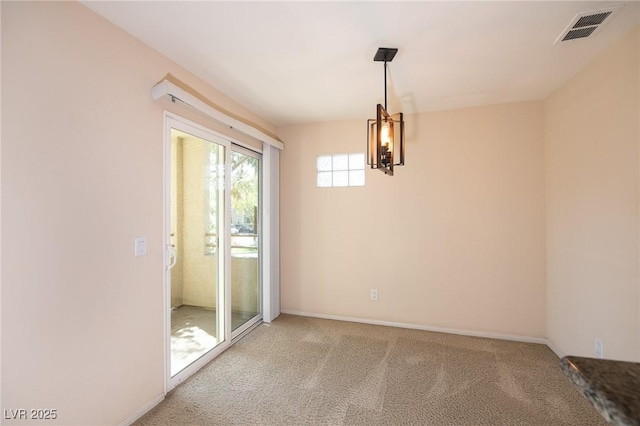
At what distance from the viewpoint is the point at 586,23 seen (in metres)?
1.78

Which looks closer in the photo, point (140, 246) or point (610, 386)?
point (610, 386)

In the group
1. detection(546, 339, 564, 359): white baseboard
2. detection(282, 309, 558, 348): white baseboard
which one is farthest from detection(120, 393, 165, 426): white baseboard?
detection(546, 339, 564, 359): white baseboard

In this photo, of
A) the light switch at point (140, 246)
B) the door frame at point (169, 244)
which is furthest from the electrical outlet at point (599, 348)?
the light switch at point (140, 246)

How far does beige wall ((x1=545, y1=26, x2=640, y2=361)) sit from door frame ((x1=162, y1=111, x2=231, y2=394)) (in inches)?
127

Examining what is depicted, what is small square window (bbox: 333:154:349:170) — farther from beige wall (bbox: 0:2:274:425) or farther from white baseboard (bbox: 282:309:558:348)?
beige wall (bbox: 0:2:274:425)

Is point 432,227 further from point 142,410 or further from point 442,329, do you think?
point 142,410

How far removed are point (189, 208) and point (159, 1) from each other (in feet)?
5.81

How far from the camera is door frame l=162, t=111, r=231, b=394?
2178 millimetres

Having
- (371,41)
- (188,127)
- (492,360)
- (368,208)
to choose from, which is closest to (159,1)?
(188,127)

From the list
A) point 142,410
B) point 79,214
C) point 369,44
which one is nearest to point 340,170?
point 369,44

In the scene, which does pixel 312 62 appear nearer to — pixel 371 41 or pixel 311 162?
pixel 371 41

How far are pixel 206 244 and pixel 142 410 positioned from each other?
1474mm

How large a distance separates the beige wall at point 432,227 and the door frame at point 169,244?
1.11m

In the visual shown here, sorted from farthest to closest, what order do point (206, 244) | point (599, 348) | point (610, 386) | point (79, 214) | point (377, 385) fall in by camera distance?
point (206, 244)
point (377, 385)
point (599, 348)
point (79, 214)
point (610, 386)
